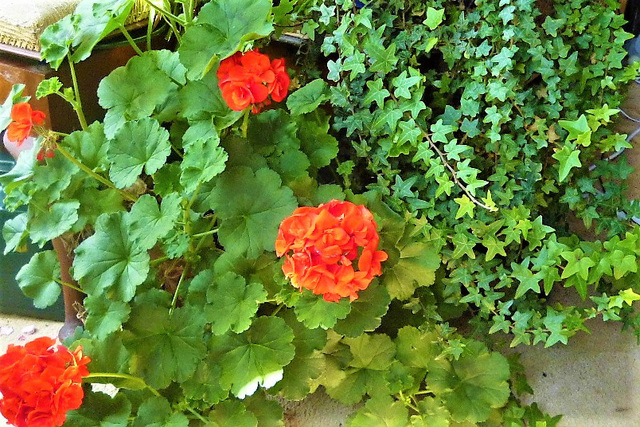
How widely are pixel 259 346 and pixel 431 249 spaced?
370 millimetres

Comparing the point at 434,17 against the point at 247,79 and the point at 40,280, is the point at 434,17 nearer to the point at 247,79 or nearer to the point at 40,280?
the point at 247,79

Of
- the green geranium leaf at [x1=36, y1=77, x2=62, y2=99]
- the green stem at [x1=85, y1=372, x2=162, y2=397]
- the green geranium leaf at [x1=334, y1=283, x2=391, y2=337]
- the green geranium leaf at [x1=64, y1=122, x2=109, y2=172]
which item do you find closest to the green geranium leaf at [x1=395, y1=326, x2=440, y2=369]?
the green geranium leaf at [x1=334, y1=283, x2=391, y2=337]

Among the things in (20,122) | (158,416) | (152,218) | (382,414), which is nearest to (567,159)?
(382,414)

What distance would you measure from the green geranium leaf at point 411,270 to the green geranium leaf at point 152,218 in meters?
0.40

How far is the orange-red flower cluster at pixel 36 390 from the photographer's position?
0.76 metres

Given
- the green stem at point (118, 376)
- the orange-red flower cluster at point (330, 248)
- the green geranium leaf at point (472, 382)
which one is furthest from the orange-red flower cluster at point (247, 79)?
the green geranium leaf at point (472, 382)

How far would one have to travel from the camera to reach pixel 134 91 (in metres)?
1.06

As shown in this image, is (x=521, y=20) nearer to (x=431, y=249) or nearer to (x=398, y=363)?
(x=431, y=249)

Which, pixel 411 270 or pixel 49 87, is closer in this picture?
pixel 49 87

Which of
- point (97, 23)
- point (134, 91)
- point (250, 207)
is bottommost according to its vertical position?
point (250, 207)

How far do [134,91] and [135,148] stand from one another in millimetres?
141

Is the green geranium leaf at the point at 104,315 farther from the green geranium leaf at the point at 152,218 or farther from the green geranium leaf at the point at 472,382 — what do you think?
the green geranium leaf at the point at 472,382

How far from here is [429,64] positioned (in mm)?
1160

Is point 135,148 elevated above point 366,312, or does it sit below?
above
